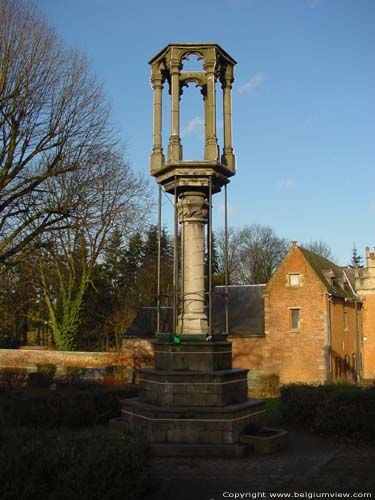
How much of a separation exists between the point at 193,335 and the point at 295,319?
19088 mm

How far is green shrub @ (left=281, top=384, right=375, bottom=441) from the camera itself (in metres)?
9.29

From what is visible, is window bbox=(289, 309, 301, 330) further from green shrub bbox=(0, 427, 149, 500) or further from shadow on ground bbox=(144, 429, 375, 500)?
green shrub bbox=(0, 427, 149, 500)

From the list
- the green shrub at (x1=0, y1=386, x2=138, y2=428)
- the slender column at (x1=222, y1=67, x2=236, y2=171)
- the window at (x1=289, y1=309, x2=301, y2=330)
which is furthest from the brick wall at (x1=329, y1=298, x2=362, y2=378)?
the green shrub at (x1=0, y1=386, x2=138, y2=428)

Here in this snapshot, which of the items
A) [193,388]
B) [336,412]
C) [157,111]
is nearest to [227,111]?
[157,111]

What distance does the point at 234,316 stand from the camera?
29.6m

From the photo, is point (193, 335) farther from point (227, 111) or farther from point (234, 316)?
point (234, 316)

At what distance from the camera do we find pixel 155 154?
11148mm

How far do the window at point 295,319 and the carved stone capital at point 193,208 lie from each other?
18.4 metres

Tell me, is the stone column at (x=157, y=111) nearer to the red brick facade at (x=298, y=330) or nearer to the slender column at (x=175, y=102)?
the slender column at (x=175, y=102)

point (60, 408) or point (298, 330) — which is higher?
point (298, 330)

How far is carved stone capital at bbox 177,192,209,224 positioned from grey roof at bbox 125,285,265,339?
17.9 meters

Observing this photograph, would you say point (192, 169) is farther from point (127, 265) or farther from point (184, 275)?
point (127, 265)

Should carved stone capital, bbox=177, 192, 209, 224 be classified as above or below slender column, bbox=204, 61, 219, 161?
below

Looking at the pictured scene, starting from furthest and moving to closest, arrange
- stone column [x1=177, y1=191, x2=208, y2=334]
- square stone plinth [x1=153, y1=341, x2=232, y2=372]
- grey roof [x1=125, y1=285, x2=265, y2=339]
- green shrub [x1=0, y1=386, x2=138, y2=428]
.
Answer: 1. grey roof [x1=125, y1=285, x2=265, y2=339]
2. green shrub [x1=0, y1=386, x2=138, y2=428]
3. stone column [x1=177, y1=191, x2=208, y2=334]
4. square stone plinth [x1=153, y1=341, x2=232, y2=372]
